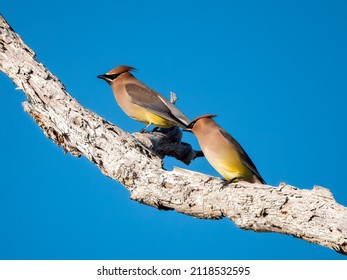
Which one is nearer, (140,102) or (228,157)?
(228,157)

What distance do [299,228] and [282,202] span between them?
0.88 ft

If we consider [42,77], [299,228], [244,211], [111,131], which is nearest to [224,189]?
[244,211]

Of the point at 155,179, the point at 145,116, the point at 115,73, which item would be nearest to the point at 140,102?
the point at 145,116

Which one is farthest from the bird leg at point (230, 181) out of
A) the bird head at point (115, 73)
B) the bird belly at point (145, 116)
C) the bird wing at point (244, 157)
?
the bird head at point (115, 73)

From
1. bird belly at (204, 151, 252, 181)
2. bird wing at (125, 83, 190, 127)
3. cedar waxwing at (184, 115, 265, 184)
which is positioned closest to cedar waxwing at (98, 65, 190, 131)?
bird wing at (125, 83, 190, 127)

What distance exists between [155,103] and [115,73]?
89 cm

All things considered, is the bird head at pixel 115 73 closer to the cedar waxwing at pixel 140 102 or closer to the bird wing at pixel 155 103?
the cedar waxwing at pixel 140 102

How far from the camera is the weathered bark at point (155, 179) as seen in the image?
16.8ft

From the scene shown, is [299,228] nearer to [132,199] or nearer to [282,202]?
[282,202]

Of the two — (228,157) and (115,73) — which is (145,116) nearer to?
(115,73)

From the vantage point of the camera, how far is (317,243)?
16.9 ft

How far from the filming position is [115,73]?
31.2 feet

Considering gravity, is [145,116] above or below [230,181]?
above
